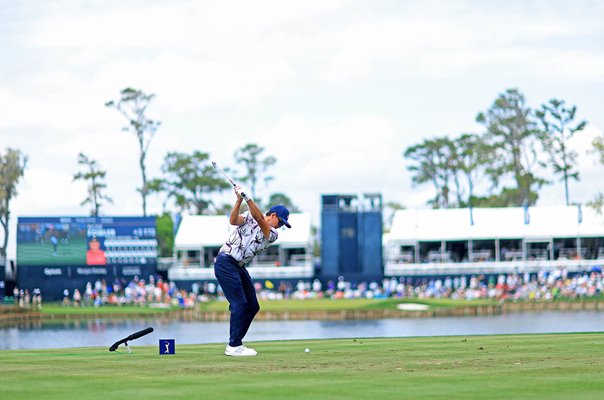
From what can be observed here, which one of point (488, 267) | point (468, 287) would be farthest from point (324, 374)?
point (488, 267)

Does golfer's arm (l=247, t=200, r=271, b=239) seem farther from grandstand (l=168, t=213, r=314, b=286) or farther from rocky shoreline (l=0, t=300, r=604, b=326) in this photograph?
grandstand (l=168, t=213, r=314, b=286)

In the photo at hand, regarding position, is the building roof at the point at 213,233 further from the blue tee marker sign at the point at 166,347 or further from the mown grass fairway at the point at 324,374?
the mown grass fairway at the point at 324,374

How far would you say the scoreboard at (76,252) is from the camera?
8244cm

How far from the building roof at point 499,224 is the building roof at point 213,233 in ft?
22.8

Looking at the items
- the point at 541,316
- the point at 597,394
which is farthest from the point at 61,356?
the point at 541,316

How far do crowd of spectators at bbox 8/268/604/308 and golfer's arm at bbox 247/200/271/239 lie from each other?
5935cm

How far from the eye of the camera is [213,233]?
297 ft

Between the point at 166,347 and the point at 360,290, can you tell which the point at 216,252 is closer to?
the point at 360,290

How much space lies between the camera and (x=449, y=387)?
1152 centimetres

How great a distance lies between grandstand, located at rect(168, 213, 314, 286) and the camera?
8512cm

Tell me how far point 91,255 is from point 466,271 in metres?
26.5

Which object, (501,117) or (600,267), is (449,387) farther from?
(501,117)

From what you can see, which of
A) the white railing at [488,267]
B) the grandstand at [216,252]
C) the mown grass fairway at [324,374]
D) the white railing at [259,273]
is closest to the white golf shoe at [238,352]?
the mown grass fairway at [324,374]

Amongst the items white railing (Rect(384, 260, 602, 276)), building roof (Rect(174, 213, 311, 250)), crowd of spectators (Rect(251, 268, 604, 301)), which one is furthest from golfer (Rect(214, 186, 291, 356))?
building roof (Rect(174, 213, 311, 250))
